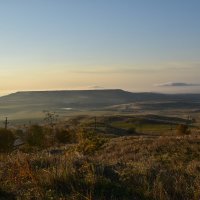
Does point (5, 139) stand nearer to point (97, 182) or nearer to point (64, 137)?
point (64, 137)

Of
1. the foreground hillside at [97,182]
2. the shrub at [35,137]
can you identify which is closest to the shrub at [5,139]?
the shrub at [35,137]

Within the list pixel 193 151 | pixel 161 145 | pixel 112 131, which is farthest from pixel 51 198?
pixel 112 131

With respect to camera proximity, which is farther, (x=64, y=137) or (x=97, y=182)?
(x=64, y=137)

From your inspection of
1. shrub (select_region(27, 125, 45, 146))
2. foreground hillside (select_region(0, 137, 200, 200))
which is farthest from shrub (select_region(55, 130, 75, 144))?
foreground hillside (select_region(0, 137, 200, 200))

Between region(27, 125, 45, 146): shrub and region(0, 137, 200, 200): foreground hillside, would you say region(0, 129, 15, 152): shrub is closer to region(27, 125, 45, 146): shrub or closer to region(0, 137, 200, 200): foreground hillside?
region(27, 125, 45, 146): shrub

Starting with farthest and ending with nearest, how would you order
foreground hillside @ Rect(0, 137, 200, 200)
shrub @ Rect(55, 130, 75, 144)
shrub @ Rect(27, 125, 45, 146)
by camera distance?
shrub @ Rect(55, 130, 75, 144) → shrub @ Rect(27, 125, 45, 146) → foreground hillside @ Rect(0, 137, 200, 200)

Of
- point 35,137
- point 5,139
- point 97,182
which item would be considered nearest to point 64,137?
point 35,137

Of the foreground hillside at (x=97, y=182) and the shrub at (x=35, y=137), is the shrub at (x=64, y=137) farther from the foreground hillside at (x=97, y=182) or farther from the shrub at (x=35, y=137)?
the foreground hillside at (x=97, y=182)

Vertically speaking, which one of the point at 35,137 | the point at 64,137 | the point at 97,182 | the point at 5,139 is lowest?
the point at 64,137

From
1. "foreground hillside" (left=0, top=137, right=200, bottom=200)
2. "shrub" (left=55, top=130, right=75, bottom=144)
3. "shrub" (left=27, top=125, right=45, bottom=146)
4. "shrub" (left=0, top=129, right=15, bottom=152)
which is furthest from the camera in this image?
"shrub" (left=55, top=130, right=75, bottom=144)

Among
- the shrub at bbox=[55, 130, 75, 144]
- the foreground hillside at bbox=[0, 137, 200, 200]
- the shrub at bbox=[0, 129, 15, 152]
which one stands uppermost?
the foreground hillside at bbox=[0, 137, 200, 200]

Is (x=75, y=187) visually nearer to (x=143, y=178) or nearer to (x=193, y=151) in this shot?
(x=143, y=178)

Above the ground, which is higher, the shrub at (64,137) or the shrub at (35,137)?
the shrub at (35,137)

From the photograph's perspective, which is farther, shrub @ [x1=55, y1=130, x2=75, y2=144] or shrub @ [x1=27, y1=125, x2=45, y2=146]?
shrub @ [x1=55, y1=130, x2=75, y2=144]
